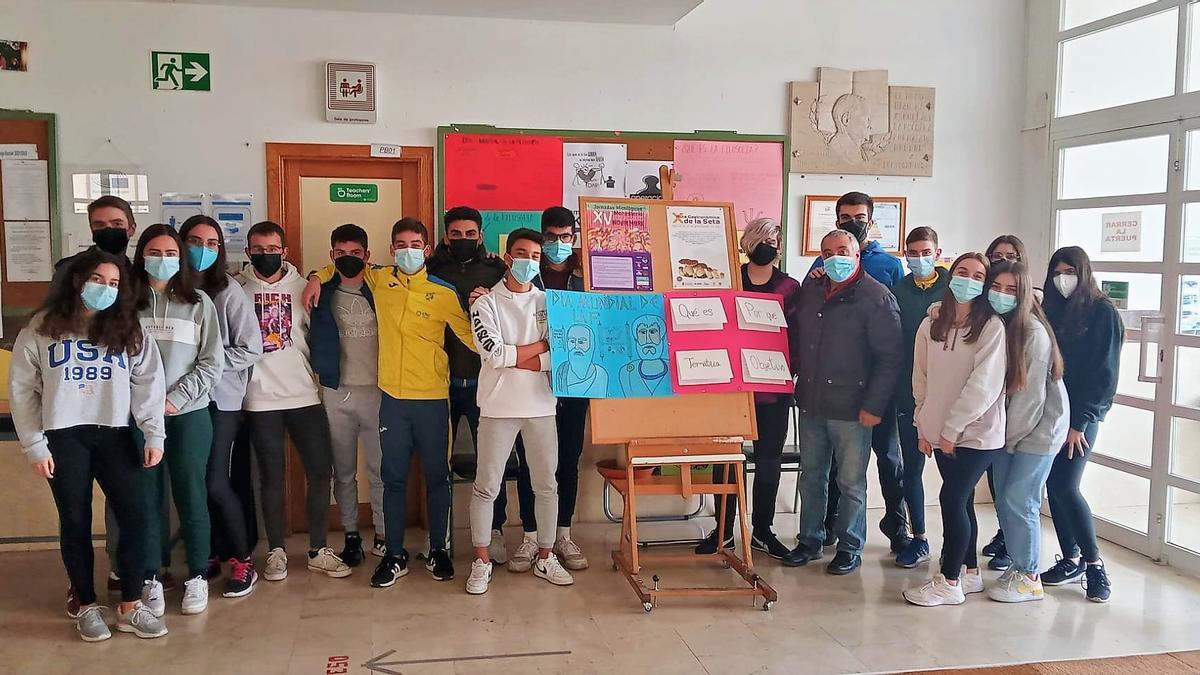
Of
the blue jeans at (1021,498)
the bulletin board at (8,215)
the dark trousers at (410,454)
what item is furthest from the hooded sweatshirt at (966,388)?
the bulletin board at (8,215)

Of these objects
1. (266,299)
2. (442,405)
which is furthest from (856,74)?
(266,299)

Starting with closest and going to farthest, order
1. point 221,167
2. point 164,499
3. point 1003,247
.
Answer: point 164,499
point 1003,247
point 221,167

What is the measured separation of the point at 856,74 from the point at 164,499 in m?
4.24

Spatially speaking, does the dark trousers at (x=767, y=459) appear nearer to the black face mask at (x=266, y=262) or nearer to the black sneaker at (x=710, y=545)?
the black sneaker at (x=710, y=545)

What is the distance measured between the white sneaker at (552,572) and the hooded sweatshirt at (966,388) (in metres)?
1.69

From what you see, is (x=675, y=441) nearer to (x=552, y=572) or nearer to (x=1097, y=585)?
(x=552, y=572)

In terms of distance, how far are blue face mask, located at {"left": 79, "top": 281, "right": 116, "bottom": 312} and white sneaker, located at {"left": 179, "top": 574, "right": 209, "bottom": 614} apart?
120 centimetres

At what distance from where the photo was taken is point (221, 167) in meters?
4.41

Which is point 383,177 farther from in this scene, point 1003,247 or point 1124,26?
point 1124,26

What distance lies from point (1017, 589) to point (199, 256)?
372 centimetres

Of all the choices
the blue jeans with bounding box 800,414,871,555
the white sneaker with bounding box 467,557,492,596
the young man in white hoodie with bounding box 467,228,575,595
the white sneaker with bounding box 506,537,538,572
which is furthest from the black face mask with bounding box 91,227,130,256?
Result: the blue jeans with bounding box 800,414,871,555

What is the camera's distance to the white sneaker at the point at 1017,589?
12.1 ft

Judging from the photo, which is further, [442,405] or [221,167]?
[221,167]

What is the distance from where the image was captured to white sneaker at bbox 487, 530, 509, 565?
13.4 feet
